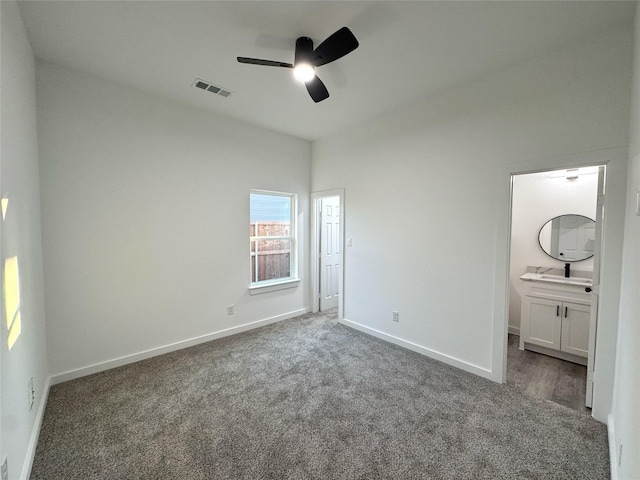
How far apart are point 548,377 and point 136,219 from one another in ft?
15.1

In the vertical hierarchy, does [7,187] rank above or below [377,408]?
above

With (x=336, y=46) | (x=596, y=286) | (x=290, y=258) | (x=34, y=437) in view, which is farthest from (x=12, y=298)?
(x=596, y=286)

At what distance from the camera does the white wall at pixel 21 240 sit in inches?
54.3

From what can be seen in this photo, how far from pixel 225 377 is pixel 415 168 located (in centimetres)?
305

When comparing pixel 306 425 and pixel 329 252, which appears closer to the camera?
pixel 306 425

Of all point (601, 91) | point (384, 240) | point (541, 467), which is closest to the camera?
point (541, 467)

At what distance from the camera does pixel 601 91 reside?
6.56 ft

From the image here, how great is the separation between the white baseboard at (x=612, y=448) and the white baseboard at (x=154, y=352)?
139 inches

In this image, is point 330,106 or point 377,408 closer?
point 377,408

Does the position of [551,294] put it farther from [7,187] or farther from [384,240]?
[7,187]

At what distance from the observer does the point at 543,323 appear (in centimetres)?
315

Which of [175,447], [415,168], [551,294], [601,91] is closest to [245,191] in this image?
[415,168]

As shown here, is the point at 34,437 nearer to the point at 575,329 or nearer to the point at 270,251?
the point at 270,251

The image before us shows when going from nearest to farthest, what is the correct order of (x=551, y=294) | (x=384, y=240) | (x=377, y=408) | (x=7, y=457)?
(x=7, y=457), (x=377, y=408), (x=551, y=294), (x=384, y=240)
